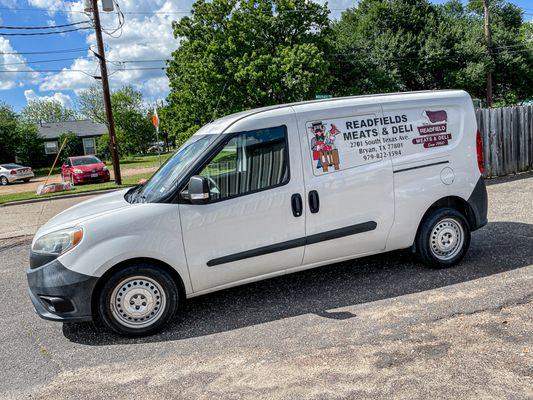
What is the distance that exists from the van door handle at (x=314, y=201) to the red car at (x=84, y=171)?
67.1 feet

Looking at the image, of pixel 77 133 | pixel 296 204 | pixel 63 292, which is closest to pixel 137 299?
pixel 63 292

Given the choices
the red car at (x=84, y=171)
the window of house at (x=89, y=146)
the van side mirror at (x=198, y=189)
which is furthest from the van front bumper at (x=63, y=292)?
the window of house at (x=89, y=146)

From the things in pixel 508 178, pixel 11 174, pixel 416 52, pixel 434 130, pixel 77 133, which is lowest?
pixel 508 178

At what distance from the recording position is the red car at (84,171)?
74.4ft

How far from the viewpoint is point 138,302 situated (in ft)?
13.6

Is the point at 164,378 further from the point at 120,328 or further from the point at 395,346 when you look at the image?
the point at 395,346

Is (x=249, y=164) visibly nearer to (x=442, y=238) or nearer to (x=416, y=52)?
(x=442, y=238)

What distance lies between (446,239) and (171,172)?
316 cm

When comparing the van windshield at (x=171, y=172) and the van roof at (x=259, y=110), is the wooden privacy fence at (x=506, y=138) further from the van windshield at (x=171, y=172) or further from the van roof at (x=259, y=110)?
the van windshield at (x=171, y=172)

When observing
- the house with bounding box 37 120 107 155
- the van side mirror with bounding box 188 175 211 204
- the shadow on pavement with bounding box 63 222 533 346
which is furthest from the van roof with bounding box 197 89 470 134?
the house with bounding box 37 120 107 155

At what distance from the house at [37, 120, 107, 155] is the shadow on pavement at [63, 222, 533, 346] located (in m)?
54.8

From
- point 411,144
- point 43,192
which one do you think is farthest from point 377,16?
point 411,144

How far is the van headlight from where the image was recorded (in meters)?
4.00

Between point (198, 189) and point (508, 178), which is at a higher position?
point (198, 189)
